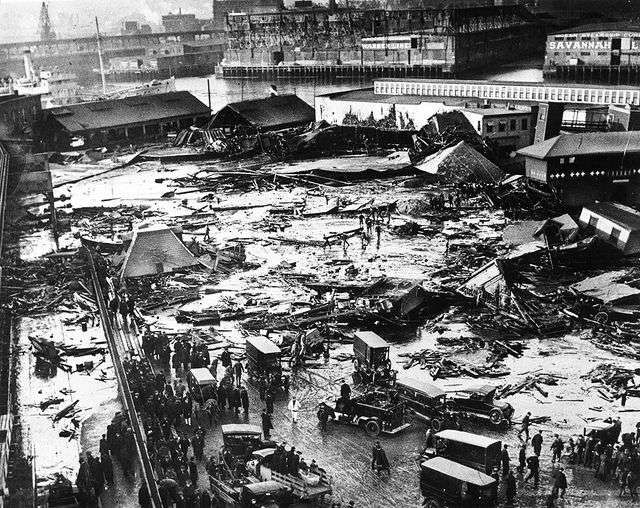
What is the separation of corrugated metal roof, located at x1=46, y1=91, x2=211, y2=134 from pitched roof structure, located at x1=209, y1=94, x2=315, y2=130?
7.09 m

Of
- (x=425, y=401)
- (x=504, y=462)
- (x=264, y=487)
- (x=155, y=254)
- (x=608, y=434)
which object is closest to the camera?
(x=264, y=487)

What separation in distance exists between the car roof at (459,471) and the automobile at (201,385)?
665 centimetres

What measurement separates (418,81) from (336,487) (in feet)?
184

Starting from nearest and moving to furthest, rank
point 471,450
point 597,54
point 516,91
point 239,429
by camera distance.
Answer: point 471,450 → point 239,429 → point 516,91 → point 597,54

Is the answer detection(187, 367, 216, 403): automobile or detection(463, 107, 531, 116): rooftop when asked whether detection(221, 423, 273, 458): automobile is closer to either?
detection(187, 367, 216, 403): automobile

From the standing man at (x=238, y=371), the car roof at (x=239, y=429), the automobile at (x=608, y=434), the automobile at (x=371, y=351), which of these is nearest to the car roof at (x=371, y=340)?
the automobile at (x=371, y=351)

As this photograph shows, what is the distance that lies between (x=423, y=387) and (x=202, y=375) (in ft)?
19.5

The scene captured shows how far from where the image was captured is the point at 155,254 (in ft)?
98.0

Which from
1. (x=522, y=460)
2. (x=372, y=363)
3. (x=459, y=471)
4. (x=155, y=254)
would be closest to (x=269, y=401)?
(x=372, y=363)

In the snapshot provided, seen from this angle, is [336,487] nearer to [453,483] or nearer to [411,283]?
[453,483]

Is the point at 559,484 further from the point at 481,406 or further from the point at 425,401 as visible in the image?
the point at 425,401

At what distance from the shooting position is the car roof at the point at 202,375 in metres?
19.7

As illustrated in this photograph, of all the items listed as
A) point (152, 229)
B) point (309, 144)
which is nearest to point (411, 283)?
point (152, 229)

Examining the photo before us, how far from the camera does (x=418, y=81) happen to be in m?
67.1
